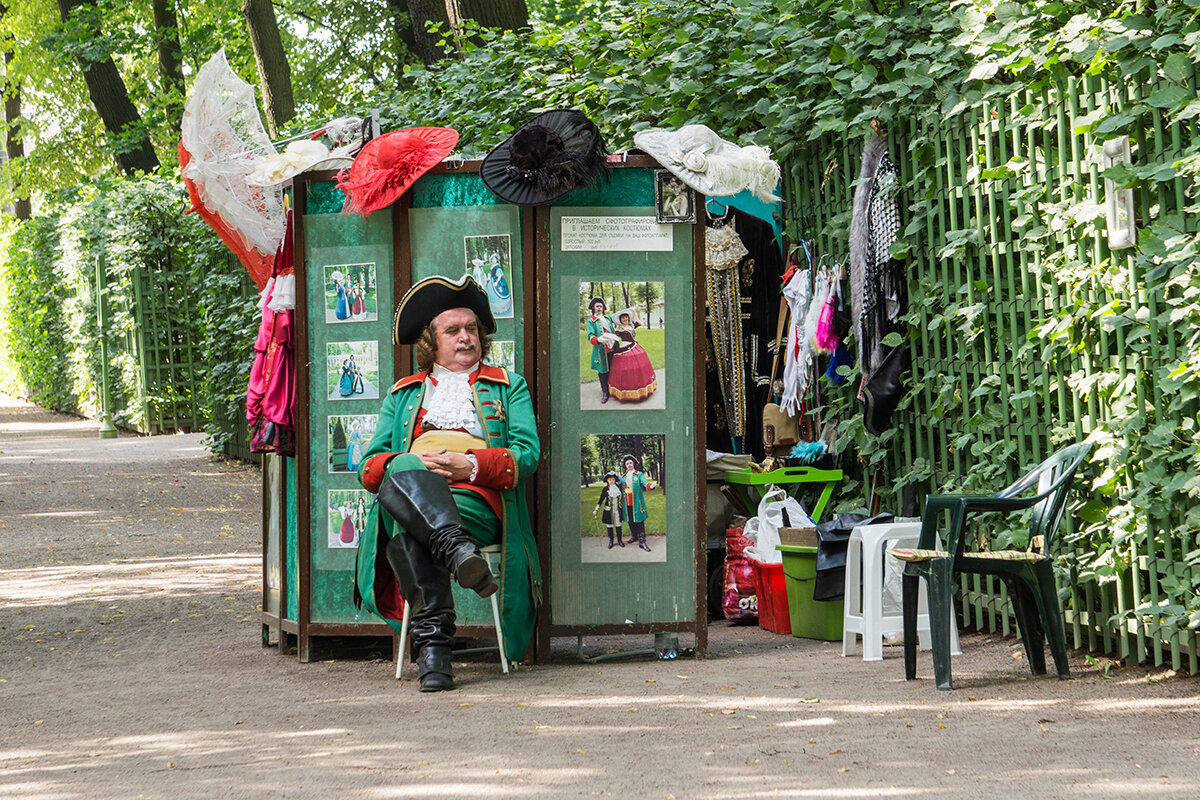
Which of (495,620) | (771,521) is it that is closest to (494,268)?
(495,620)

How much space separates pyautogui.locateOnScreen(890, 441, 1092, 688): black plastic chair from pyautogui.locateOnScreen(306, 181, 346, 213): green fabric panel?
2817mm

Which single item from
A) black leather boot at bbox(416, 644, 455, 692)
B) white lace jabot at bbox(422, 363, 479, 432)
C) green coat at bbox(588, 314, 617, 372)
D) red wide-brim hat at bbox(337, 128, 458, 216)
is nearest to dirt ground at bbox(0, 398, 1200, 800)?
black leather boot at bbox(416, 644, 455, 692)

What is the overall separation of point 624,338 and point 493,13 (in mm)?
6113

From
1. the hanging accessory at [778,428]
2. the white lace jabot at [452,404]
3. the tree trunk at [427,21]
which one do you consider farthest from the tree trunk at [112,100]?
the white lace jabot at [452,404]

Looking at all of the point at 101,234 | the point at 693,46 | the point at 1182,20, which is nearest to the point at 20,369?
the point at 101,234

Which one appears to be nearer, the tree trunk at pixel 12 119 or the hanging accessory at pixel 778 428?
the hanging accessory at pixel 778 428

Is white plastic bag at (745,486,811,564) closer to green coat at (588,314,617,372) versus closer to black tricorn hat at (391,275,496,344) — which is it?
green coat at (588,314,617,372)

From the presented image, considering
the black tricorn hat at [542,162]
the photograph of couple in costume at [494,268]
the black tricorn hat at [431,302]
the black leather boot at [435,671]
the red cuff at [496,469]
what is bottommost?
the black leather boot at [435,671]

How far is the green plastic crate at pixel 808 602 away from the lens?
20.3 ft

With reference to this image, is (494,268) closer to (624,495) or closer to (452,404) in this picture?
(452,404)

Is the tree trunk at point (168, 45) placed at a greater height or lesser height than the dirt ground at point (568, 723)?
greater

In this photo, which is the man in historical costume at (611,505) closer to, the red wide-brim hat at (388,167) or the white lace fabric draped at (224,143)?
the red wide-brim hat at (388,167)

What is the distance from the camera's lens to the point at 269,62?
14.2m

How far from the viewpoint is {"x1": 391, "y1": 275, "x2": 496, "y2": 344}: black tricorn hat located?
5453 mm
